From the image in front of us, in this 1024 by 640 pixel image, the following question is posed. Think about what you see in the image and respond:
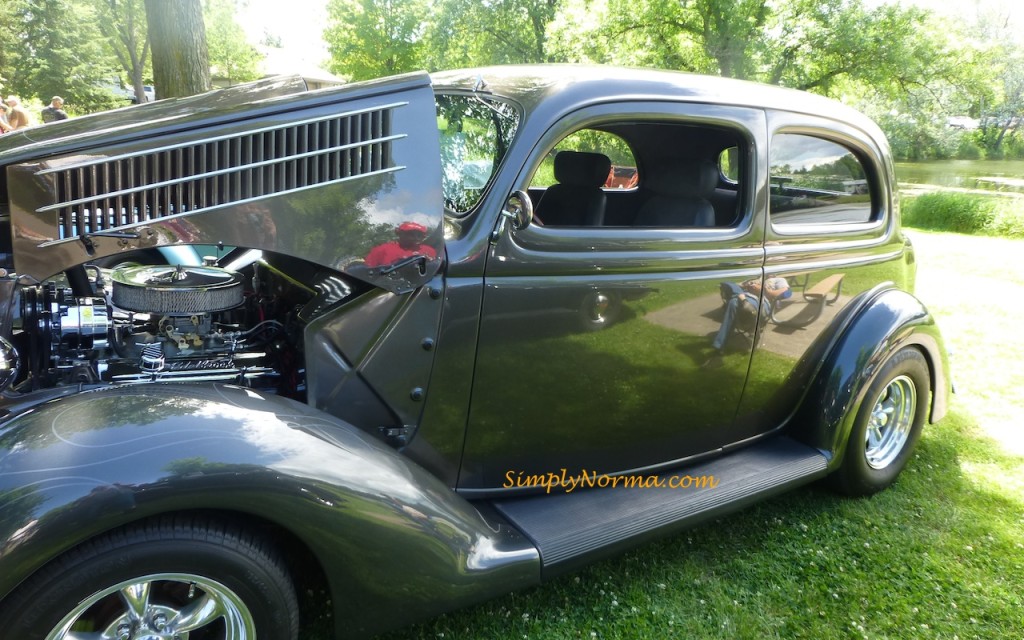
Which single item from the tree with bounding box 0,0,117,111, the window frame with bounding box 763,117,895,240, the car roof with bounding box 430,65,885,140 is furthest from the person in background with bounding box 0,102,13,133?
the tree with bounding box 0,0,117,111

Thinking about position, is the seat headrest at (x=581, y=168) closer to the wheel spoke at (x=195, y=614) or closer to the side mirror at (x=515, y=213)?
the side mirror at (x=515, y=213)

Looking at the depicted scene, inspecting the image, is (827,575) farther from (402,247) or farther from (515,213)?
(402,247)

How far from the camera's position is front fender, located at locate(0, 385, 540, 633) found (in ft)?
5.11

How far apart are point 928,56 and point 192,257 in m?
22.8

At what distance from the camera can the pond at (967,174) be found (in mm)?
26500

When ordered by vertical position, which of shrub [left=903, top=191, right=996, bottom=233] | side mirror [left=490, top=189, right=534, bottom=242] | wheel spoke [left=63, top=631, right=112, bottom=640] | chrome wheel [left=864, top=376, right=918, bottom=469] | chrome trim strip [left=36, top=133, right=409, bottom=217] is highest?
chrome trim strip [left=36, top=133, right=409, bottom=217]

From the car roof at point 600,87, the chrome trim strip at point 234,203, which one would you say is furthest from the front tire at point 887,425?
the chrome trim strip at point 234,203

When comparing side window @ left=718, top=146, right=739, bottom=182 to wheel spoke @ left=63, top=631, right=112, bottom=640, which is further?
side window @ left=718, top=146, right=739, bottom=182

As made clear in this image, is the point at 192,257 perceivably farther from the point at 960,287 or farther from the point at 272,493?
the point at 960,287

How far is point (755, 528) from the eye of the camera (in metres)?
3.23

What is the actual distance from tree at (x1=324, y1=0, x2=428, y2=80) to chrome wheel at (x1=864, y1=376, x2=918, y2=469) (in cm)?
2595

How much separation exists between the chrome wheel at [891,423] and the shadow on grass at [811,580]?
0.67 ft

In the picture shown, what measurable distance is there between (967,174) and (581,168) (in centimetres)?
3560

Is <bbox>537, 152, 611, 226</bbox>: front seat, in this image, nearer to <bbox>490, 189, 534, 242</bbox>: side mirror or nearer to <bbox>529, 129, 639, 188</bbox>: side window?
<bbox>529, 129, 639, 188</bbox>: side window
